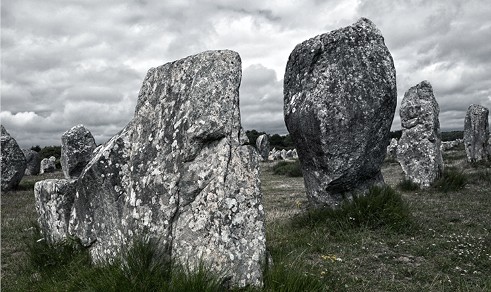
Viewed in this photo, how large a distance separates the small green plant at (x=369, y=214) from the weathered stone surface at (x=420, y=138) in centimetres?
549

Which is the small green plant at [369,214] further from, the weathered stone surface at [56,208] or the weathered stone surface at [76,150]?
the weathered stone surface at [76,150]

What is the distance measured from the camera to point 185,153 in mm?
4516

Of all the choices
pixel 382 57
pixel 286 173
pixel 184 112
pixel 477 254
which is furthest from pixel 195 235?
pixel 286 173

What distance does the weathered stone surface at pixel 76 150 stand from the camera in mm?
14938

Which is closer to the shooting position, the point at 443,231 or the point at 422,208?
the point at 443,231

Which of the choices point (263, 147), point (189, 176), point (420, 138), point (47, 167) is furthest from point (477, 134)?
point (47, 167)

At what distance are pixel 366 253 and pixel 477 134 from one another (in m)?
16.7

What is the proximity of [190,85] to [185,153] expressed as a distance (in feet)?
2.57

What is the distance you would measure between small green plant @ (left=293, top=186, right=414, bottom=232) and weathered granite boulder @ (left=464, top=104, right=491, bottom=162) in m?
14.6

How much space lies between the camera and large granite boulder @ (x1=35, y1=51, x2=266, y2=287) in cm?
423

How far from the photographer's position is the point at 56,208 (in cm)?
624

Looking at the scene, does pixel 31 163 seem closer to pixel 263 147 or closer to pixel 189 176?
pixel 263 147

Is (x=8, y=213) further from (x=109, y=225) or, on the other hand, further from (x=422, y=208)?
(x=422, y=208)

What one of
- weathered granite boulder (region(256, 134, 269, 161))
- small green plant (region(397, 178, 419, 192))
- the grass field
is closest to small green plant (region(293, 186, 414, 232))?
the grass field
